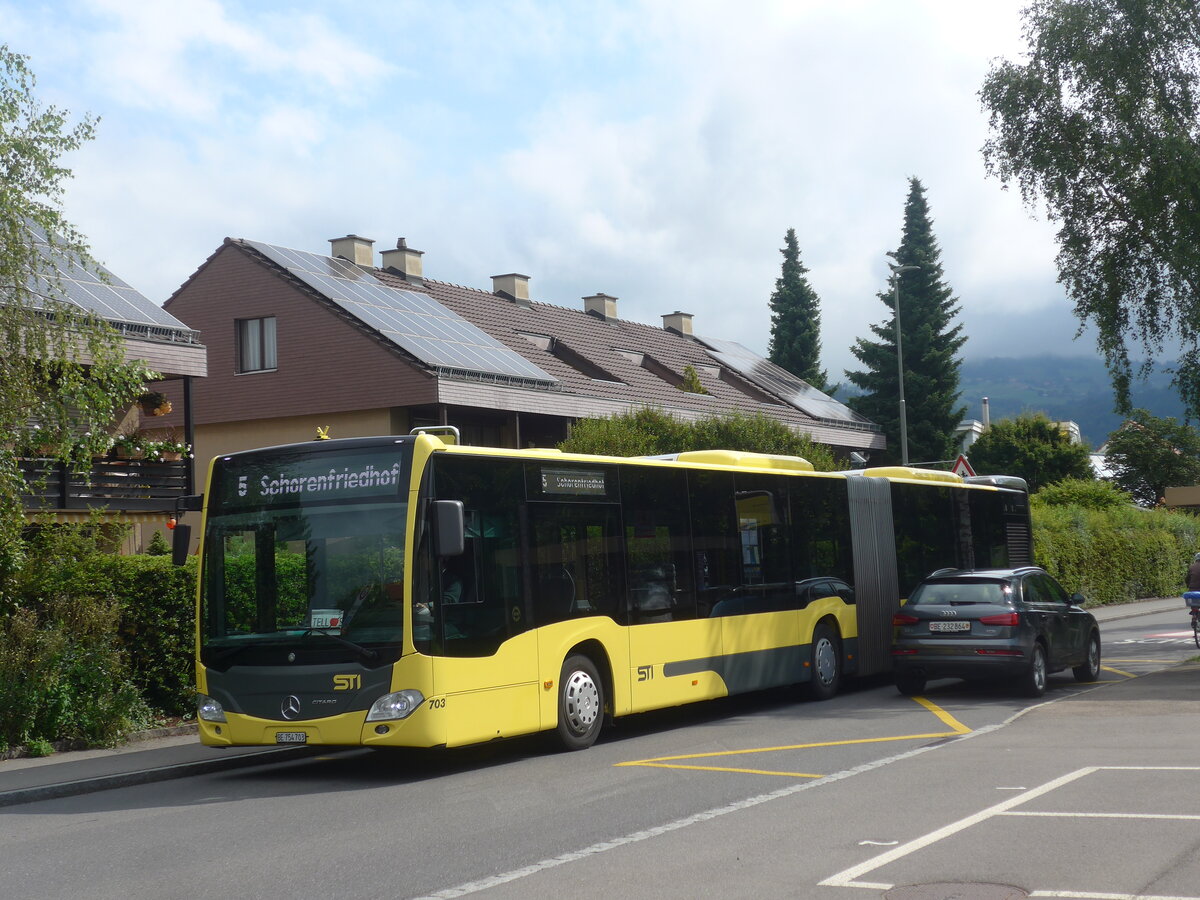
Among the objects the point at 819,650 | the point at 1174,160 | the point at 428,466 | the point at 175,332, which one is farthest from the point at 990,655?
the point at 175,332

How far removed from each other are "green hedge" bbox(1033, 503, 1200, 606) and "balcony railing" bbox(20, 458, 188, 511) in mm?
19827

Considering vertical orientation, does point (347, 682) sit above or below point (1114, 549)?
below

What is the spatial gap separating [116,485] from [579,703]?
1417 centimetres

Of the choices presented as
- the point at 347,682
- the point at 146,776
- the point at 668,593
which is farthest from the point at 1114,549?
the point at 146,776

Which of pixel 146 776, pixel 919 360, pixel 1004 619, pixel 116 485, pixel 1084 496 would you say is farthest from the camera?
pixel 919 360

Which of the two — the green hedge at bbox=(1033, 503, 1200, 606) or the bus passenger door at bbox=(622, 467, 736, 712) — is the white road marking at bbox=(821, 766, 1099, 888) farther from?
→ the green hedge at bbox=(1033, 503, 1200, 606)

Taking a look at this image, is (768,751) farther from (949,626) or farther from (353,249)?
(353,249)

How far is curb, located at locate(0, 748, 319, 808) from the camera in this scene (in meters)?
11.2

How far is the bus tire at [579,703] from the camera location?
12773mm

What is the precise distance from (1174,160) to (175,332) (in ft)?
56.8

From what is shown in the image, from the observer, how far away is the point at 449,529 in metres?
11.2

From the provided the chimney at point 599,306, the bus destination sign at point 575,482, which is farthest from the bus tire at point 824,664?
the chimney at point 599,306

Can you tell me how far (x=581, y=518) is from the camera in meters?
13.3

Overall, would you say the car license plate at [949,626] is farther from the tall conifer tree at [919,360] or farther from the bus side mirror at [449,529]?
the tall conifer tree at [919,360]
